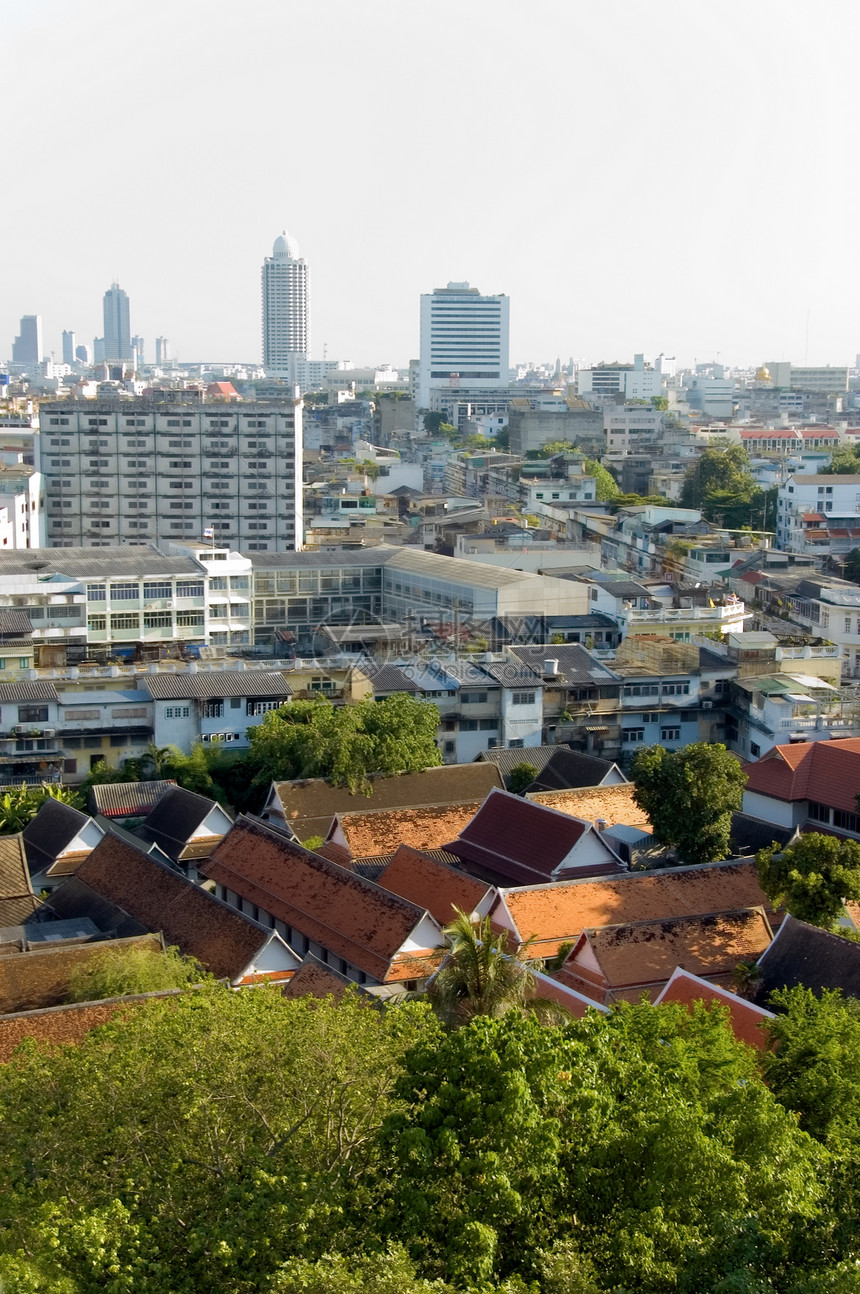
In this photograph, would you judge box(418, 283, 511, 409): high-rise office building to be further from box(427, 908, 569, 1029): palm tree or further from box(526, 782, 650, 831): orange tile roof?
box(427, 908, 569, 1029): palm tree

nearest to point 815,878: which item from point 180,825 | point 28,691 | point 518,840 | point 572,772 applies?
point 518,840

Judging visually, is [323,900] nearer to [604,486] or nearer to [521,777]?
[521,777]

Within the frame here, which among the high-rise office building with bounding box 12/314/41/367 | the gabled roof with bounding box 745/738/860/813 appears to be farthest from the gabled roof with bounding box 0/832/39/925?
the high-rise office building with bounding box 12/314/41/367

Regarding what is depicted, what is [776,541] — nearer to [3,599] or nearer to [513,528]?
[513,528]

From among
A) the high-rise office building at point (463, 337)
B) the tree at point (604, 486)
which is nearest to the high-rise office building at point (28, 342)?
the high-rise office building at point (463, 337)

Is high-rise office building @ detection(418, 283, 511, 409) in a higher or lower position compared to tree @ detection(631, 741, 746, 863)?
higher

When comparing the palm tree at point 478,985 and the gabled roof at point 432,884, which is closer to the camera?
the palm tree at point 478,985

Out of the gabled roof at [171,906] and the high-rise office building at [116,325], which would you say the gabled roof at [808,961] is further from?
the high-rise office building at [116,325]
